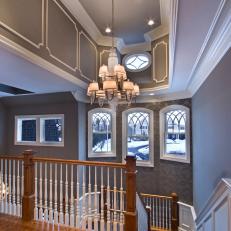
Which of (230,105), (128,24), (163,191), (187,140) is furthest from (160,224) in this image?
(128,24)

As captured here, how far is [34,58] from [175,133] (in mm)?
4211

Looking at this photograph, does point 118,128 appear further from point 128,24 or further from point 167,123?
point 128,24

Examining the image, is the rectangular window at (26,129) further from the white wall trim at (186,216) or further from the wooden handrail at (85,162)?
the white wall trim at (186,216)

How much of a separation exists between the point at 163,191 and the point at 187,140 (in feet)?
5.52

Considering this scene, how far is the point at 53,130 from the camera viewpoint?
5.92 m

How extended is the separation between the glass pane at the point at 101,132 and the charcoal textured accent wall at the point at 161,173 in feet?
0.96

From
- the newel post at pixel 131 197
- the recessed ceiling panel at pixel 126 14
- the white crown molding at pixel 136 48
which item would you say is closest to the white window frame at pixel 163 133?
the white crown molding at pixel 136 48

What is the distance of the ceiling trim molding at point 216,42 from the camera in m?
1.87

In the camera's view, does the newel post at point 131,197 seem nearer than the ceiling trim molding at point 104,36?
Yes

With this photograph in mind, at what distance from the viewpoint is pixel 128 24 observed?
4.77m

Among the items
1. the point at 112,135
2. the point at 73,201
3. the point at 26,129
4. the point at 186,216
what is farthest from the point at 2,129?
the point at 186,216

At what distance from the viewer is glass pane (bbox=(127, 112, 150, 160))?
6.10 meters

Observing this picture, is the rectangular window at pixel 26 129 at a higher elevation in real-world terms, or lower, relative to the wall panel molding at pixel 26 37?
lower

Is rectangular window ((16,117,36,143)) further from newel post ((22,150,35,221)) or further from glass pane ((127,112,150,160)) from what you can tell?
newel post ((22,150,35,221))
